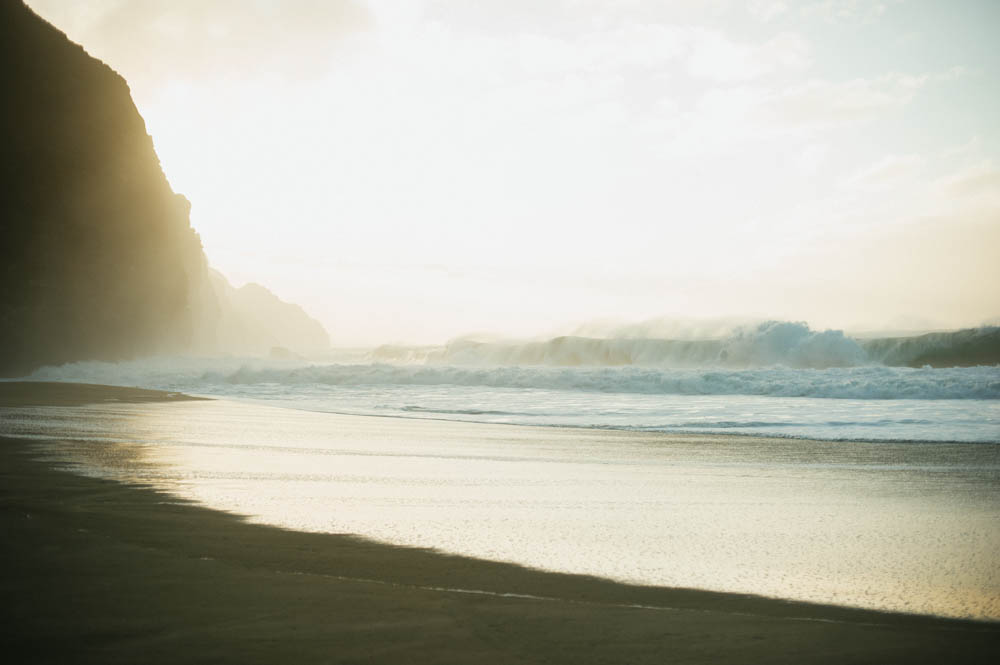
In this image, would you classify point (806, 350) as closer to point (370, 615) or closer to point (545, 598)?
point (545, 598)

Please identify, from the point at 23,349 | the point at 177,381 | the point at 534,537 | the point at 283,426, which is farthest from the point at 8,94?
the point at 534,537

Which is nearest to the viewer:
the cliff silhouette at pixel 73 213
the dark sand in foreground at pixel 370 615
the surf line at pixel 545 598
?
the dark sand in foreground at pixel 370 615

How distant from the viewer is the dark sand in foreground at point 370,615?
1.94 m

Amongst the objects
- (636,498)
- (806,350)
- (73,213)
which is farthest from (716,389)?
(73,213)

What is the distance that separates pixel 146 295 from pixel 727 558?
48802 millimetres

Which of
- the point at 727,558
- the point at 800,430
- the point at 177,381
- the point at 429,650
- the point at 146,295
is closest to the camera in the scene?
the point at 429,650

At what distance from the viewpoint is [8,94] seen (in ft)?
112

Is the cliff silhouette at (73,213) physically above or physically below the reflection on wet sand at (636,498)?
above

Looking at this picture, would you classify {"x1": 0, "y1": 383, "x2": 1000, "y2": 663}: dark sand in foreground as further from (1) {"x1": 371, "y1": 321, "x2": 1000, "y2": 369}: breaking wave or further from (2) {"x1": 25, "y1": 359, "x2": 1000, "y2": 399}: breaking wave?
(1) {"x1": 371, "y1": 321, "x2": 1000, "y2": 369}: breaking wave

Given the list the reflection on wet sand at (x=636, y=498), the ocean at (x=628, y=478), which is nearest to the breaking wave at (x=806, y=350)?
the ocean at (x=628, y=478)

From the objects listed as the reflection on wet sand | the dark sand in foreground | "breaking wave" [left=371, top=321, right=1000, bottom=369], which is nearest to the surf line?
the dark sand in foreground

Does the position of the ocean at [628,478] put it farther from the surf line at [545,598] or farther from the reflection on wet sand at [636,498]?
the surf line at [545,598]

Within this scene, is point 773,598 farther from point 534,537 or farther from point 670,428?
point 670,428

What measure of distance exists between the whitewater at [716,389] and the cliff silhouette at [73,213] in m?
6.67
